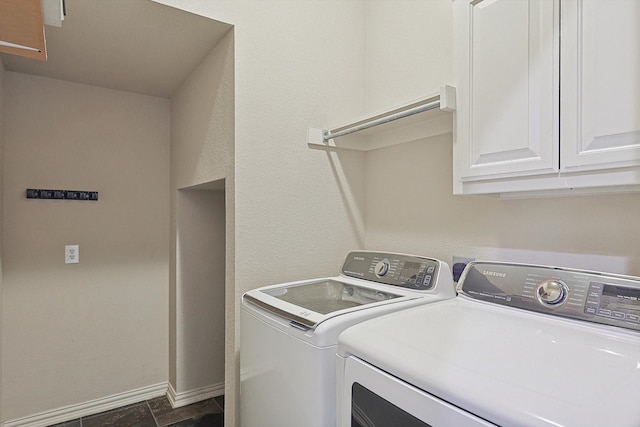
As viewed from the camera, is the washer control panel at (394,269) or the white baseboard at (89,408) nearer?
the washer control panel at (394,269)

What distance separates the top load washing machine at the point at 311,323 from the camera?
41.1 inches

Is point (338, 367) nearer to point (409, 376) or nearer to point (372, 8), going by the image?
point (409, 376)

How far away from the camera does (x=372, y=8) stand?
6.73 ft

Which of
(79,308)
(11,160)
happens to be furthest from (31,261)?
(11,160)

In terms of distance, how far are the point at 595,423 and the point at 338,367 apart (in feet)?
1.88

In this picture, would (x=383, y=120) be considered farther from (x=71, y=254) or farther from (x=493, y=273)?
(x=71, y=254)

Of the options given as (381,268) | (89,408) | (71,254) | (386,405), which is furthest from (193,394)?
(386,405)

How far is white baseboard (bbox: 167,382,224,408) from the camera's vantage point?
244 centimetres

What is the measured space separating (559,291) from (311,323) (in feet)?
2.37

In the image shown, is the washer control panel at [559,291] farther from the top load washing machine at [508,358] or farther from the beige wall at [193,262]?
the beige wall at [193,262]

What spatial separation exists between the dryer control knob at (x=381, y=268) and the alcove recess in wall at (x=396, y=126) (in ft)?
2.01

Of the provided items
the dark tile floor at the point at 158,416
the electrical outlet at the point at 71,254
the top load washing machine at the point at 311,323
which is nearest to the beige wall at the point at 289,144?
the top load washing machine at the point at 311,323

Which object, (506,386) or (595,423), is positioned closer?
(595,423)

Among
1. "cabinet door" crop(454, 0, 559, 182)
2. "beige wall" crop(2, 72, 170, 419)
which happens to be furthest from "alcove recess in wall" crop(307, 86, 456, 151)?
"beige wall" crop(2, 72, 170, 419)
